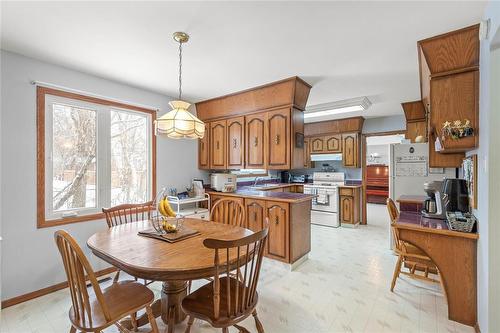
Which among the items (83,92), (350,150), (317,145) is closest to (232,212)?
(83,92)

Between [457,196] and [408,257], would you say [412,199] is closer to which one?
[457,196]

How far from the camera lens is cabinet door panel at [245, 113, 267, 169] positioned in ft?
→ 11.0

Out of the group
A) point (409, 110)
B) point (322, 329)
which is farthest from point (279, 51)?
point (409, 110)

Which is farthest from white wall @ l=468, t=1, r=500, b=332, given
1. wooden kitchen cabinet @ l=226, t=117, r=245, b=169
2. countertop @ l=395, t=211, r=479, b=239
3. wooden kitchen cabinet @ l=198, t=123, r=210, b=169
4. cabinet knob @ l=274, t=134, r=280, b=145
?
wooden kitchen cabinet @ l=198, t=123, r=210, b=169

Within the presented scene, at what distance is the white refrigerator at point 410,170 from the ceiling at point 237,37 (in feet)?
3.61

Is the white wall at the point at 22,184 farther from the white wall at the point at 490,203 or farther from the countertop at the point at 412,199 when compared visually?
the countertop at the point at 412,199

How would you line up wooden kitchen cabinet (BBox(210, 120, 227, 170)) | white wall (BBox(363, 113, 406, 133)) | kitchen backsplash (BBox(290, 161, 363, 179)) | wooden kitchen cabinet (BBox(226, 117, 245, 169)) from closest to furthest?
wooden kitchen cabinet (BBox(226, 117, 245, 169)) < wooden kitchen cabinet (BBox(210, 120, 227, 170)) < white wall (BBox(363, 113, 406, 133)) < kitchen backsplash (BBox(290, 161, 363, 179))

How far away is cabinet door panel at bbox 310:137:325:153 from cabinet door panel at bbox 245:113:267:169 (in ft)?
9.52

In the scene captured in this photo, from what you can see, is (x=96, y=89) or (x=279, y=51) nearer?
(x=279, y=51)

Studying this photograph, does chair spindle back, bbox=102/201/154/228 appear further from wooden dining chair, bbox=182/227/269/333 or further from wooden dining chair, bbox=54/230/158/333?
wooden dining chair, bbox=182/227/269/333

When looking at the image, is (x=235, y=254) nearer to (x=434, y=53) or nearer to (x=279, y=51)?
(x=279, y=51)

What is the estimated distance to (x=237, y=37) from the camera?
6.53ft

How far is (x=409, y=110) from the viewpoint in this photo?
396cm

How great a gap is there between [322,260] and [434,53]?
265 cm
